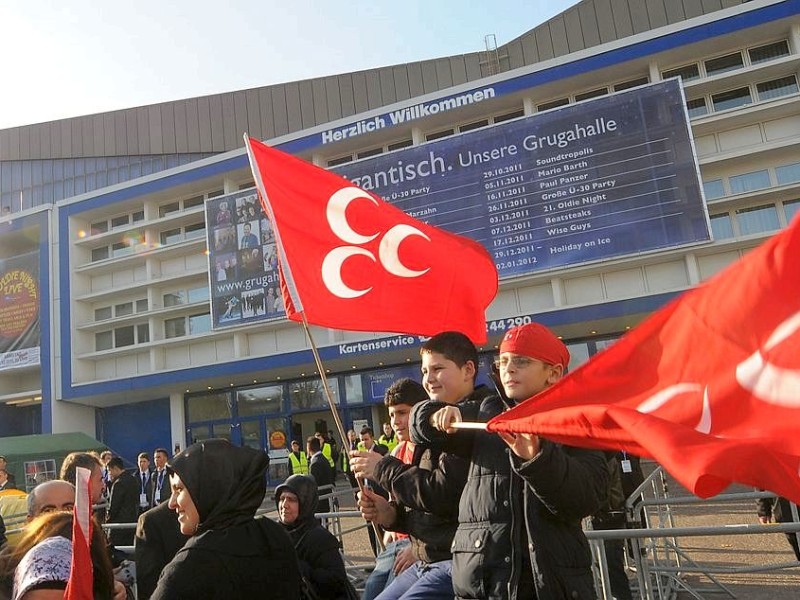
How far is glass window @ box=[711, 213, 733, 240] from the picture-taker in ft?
67.1

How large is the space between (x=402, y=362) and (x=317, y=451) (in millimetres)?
12731

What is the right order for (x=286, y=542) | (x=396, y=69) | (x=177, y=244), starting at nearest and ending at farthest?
(x=286, y=542), (x=177, y=244), (x=396, y=69)

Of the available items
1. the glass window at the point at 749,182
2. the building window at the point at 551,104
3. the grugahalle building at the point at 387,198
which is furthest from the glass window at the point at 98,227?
the glass window at the point at 749,182

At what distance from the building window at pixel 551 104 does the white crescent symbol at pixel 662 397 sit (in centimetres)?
2196

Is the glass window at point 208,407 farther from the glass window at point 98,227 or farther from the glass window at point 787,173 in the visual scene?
the glass window at point 787,173

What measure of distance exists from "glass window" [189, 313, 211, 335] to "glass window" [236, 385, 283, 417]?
10.1 feet

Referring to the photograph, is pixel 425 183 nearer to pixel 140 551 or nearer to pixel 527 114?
pixel 527 114

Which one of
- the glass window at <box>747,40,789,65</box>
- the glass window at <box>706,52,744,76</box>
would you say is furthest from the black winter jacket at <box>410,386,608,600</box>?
the glass window at <box>747,40,789,65</box>

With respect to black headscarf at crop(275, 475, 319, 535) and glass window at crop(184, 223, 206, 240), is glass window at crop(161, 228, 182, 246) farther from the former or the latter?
black headscarf at crop(275, 475, 319, 535)

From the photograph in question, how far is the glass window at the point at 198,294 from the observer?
27.5 m

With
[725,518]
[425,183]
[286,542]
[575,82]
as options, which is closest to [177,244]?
[425,183]

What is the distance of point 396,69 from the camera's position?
3450cm

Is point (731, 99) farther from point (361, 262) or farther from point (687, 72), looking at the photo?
point (361, 262)

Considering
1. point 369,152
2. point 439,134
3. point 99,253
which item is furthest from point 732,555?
point 99,253
